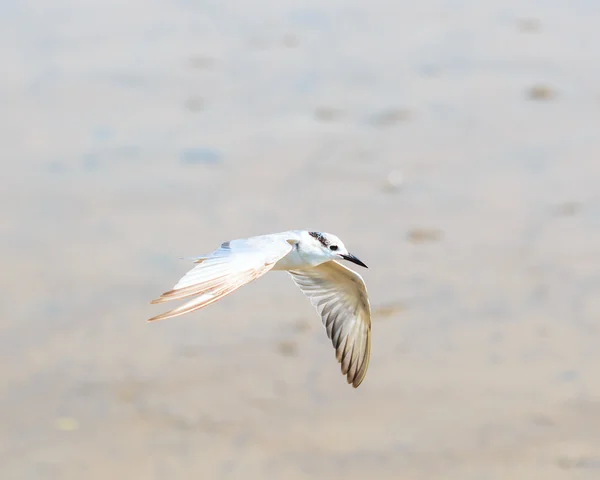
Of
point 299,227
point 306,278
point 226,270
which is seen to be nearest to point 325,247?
point 306,278

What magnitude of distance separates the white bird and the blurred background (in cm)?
325

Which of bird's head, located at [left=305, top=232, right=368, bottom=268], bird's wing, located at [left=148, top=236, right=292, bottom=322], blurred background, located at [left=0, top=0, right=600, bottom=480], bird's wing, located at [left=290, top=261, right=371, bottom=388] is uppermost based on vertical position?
bird's wing, located at [left=148, top=236, right=292, bottom=322]

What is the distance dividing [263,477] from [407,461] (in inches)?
45.5

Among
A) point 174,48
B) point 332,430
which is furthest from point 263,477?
point 174,48

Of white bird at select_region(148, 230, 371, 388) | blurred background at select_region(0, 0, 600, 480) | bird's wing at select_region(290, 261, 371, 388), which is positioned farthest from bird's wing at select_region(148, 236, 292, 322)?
blurred background at select_region(0, 0, 600, 480)

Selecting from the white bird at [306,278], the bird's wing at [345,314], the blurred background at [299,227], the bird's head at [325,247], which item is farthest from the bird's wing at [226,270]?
the blurred background at [299,227]

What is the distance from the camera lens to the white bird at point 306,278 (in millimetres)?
5230

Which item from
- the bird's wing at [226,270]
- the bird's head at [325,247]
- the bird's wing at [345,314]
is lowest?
the bird's wing at [345,314]

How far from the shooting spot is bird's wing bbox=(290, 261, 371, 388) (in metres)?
7.02

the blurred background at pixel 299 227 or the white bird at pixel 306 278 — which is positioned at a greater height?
the white bird at pixel 306 278

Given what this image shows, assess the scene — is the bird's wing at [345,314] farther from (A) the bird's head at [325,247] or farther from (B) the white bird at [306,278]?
(A) the bird's head at [325,247]

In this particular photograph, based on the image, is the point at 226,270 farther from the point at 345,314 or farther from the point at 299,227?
the point at 299,227

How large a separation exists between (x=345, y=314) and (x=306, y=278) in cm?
30

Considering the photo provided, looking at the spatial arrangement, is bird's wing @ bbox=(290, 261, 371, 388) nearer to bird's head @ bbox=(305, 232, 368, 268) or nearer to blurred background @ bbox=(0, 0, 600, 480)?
bird's head @ bbox=(305, 232, 368, 268)
